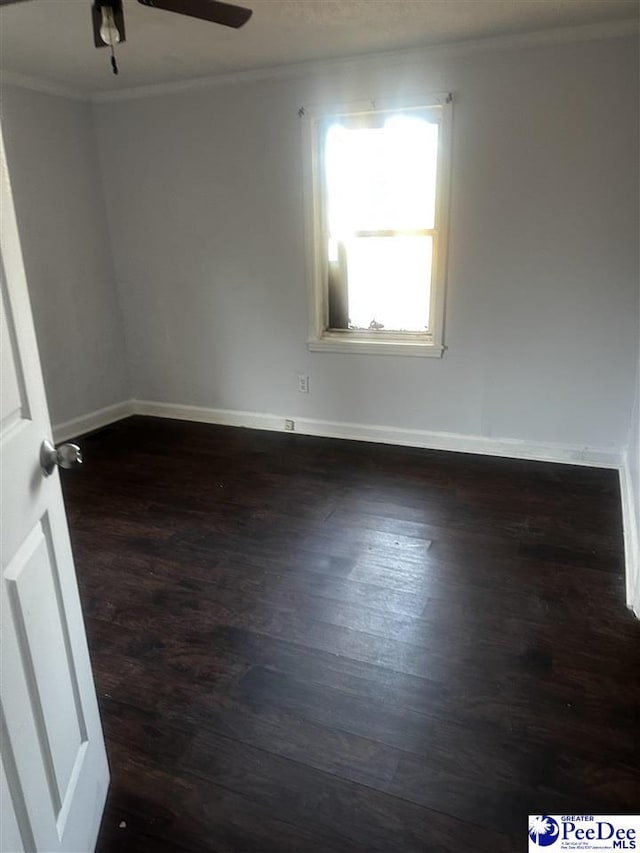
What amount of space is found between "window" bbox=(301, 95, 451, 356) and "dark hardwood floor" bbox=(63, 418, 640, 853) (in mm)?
1039

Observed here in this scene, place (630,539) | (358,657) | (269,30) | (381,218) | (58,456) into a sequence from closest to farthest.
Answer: (58,456), (358,657), (630,539), (269,30), (381,218)

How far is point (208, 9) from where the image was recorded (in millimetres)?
2045

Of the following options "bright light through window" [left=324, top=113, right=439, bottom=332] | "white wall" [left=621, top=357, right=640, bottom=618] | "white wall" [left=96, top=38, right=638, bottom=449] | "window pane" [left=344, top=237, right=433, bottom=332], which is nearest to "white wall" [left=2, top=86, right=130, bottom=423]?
"white wall" [left=96, top=38, right=638, bottom=449]

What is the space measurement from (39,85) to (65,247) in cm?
98

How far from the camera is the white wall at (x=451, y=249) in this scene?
3.05m

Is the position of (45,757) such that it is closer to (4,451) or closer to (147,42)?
(4,451)

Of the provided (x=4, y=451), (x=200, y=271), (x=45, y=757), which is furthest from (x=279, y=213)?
(x=45, y=757)

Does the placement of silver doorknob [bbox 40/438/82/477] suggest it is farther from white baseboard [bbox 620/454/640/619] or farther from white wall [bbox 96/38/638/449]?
white wall [bbox 96/38/638/449]

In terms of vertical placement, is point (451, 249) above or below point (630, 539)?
above

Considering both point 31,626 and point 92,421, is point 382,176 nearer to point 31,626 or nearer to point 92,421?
point 92,421

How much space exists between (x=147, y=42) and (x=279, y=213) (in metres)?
1.17

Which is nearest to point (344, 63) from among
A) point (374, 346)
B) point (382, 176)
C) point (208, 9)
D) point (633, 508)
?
point (382, 176)

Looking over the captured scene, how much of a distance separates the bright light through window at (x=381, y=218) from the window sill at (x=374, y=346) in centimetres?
11

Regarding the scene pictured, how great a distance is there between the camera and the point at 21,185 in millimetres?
3629
